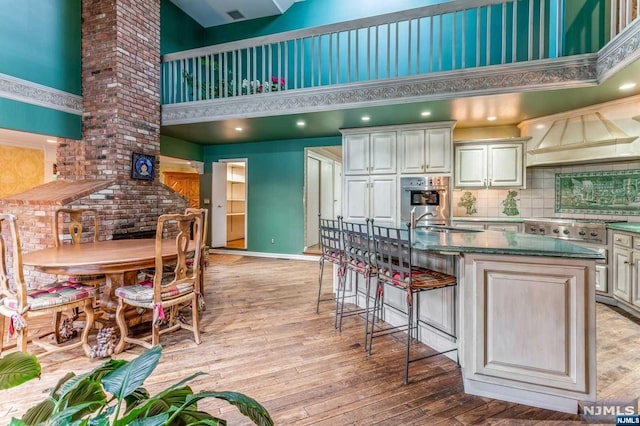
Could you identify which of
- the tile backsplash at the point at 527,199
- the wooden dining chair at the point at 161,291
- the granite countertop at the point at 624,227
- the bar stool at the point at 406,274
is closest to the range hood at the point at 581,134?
the tile backsplash at the point at 527,199

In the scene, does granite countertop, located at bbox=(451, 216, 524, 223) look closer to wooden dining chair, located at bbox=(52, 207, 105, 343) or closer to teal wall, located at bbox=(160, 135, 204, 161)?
wooden dining chair, located at bbox=(52, 207, 105, 343)

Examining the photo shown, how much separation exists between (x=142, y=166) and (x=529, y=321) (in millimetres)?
4940

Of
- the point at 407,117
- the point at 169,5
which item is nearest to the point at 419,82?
the point at 407,117

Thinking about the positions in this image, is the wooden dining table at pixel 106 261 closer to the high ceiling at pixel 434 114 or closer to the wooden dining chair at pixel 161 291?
the wooden dining chair at pixel 161 291

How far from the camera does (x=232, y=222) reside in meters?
8.41

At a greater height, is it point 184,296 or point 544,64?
point 544,64

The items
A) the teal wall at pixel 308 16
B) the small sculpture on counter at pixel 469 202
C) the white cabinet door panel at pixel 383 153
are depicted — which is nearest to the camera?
the white cabinet door panel at pixel 383 153

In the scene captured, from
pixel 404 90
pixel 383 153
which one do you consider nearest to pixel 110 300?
pixel 404 90

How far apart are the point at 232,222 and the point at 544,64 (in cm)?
725

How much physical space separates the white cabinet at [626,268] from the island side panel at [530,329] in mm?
2181

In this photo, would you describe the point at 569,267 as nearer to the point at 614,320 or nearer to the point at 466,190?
the point at 614,320

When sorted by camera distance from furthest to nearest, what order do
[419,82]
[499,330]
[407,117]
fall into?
[407,117]
[419,82]
[499,330]

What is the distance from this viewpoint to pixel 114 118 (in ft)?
14.0

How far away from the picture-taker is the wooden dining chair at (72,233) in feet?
8.59
